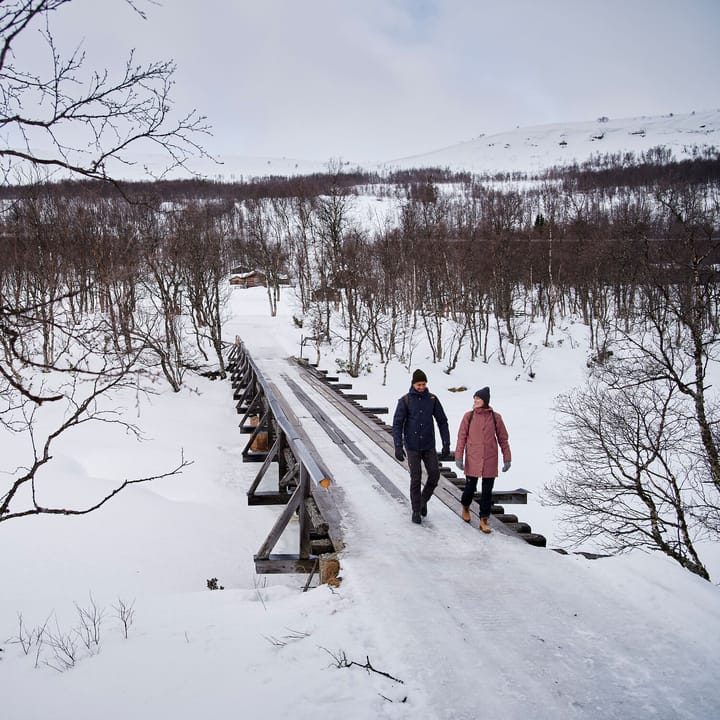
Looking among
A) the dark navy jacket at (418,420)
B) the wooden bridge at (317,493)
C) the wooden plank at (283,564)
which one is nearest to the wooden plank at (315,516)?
the wooden bridge at (317,493)

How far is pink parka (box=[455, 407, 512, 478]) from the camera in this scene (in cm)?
625

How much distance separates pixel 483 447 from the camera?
246 inches

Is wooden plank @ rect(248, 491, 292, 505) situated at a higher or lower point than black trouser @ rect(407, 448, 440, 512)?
lower

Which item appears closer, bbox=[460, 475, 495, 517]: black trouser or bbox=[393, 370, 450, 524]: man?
bbox=[460, 475, 495, 517]: black trouser

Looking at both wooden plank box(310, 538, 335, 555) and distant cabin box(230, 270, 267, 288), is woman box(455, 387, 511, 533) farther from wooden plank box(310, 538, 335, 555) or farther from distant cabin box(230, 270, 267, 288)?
distant cabin box(230, 270, 267, 288)

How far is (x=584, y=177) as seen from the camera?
354ft

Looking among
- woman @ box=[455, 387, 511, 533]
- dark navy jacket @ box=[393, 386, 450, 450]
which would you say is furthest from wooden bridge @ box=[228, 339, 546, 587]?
dark navy jacket @ box=[393, 386, 450, 450]

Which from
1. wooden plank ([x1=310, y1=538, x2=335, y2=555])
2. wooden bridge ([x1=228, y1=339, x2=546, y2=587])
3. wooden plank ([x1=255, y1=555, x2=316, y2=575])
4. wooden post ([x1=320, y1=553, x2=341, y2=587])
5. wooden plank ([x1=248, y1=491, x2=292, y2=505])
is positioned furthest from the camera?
wooden plank ([x1=248, y1=491, x2=292, y2=505])

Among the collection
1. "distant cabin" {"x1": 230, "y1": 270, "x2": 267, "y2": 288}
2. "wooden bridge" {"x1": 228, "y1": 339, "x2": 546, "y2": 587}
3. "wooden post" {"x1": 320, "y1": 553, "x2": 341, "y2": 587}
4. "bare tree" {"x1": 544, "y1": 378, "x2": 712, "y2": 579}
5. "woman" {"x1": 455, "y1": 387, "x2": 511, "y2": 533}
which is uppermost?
"distant cabin" {"x1": 230, "y1": 270, "x2": 267, "y2": 288}

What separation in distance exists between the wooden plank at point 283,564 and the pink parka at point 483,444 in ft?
8.07

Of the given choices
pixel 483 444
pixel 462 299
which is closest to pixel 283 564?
pixel 483 444

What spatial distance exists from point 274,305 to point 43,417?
3225 cm

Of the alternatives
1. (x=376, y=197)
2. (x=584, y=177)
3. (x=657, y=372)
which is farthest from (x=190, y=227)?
(x=584, y=177)

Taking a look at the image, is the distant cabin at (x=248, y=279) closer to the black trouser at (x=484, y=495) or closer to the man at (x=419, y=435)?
the man at (x=419, y=435)
